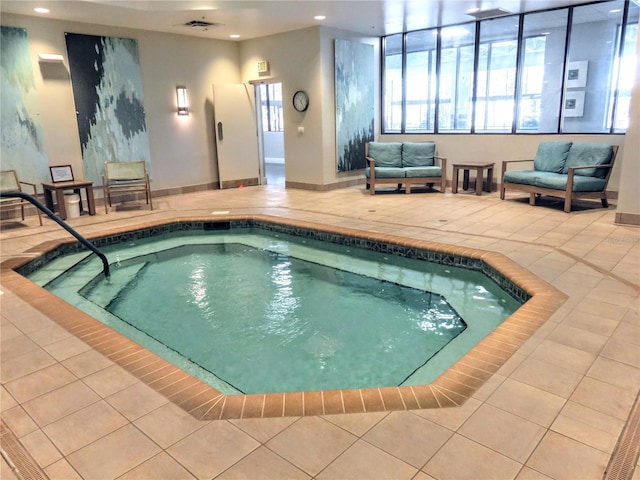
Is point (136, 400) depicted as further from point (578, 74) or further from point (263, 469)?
point (578, 74)

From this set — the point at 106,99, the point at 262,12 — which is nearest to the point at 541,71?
the point at 262,12

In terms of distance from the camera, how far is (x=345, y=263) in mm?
4859

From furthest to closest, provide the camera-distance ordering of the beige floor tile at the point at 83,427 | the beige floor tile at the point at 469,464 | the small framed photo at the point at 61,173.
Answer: the small framed photo at the point at 61,173
the beige floor tile at the point at 83,427
the beige floor tile at the point at 469,464

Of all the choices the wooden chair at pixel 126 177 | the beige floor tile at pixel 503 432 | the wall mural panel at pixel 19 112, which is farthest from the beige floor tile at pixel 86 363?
the wall mural panel at pixel 19 112

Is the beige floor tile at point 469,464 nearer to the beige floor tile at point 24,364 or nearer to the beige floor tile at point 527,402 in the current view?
the beige floor tile at point 527,402

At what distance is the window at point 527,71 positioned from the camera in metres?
6.90

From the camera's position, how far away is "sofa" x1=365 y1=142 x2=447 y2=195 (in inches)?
308

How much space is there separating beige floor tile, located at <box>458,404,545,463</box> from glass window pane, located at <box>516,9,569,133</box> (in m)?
6.60

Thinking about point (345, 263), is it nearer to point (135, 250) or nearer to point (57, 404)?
point (135, 250)

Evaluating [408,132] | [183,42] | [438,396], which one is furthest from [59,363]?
[408,132]

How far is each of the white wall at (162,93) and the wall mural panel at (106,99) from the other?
11cm

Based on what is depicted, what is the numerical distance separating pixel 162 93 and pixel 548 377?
769cm

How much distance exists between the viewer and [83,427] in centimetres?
200

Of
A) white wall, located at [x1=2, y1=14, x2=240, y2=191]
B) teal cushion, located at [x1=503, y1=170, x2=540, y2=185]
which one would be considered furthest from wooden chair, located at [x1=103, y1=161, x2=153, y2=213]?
teal cushion, located at [x1=503, y1=170, x2=540, y2=185]
